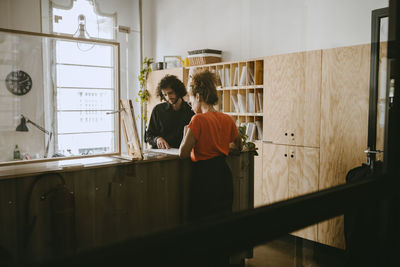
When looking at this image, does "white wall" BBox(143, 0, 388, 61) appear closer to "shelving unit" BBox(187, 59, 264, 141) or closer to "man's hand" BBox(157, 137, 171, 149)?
"shelving unit" BBox(187, 59, 264, 141)

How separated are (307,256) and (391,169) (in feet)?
1.76

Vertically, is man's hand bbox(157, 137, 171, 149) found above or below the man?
below

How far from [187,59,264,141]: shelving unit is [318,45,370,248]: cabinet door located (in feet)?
1.02

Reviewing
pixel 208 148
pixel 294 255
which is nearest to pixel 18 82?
pixel 208 148

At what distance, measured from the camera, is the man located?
151 cm

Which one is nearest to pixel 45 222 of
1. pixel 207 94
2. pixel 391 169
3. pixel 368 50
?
pixel 207 94

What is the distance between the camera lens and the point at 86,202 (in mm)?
838

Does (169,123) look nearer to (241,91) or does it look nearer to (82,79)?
(241,91)

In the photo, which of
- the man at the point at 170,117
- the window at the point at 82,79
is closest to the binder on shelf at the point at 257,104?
the man at the point at 170,117

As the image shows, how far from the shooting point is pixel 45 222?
31.0 inches

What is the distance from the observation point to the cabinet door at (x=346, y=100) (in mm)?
1411

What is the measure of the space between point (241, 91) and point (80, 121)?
3.53ft

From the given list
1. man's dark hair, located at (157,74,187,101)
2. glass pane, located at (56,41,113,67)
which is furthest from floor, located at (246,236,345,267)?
man's dark hair, located at (157,74,187,101)

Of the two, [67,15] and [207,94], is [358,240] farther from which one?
[67,15]
